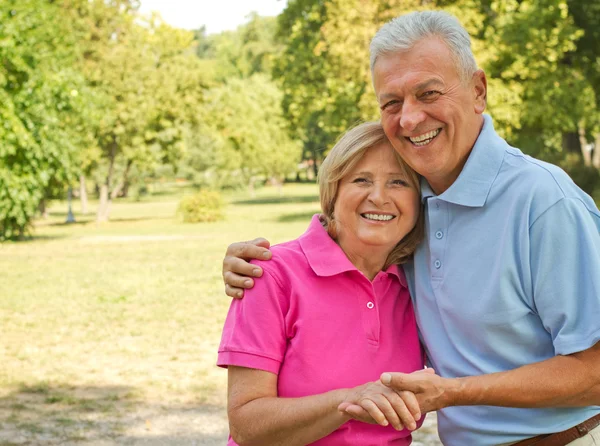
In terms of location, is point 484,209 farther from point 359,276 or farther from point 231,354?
point 231,354

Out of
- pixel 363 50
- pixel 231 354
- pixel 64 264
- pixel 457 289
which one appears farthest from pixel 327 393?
pixel 363 50

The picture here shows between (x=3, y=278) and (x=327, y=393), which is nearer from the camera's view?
(x=327, y=393)

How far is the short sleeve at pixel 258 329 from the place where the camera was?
2.57 m

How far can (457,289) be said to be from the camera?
261cm

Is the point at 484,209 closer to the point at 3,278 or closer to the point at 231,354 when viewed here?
the point at 231,354

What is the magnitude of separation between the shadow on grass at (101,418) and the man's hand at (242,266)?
11.2ft

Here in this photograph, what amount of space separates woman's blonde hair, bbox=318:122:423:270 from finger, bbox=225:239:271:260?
299 mm

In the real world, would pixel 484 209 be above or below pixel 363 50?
below

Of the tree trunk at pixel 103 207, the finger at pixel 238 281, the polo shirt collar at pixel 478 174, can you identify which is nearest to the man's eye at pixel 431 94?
the polo shirt collar at pixel 478 174

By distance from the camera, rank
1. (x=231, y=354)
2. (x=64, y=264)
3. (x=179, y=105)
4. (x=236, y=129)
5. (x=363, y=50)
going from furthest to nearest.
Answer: (x=236, y=129) → (x=179, y=105) → (x=363, y=50) → (x=64, y=264) → (x=231, y=354)

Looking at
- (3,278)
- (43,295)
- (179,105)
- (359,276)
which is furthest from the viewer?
(179,105)

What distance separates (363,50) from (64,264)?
11.5 meters

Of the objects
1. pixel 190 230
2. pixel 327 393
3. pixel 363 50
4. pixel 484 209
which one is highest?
pixel 363 50

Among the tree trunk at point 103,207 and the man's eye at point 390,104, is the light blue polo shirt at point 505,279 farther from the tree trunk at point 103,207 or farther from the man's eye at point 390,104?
the tree trunk at point 103,207
